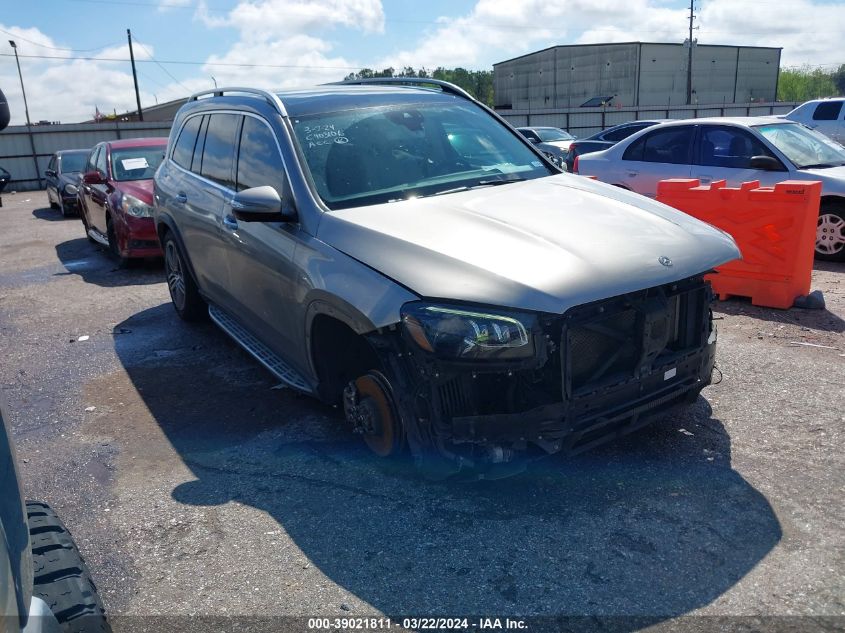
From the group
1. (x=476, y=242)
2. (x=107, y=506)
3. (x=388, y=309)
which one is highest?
(x=476, y=242)

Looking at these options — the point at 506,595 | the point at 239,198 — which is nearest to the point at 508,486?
the point at 506,595

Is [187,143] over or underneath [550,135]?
over

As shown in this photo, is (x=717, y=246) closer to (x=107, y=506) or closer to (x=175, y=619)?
(x=175, y=619)

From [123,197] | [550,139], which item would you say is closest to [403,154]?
[123,197]

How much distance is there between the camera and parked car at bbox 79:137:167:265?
9.41 metres

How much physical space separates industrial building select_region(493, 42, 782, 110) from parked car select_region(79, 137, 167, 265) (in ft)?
187

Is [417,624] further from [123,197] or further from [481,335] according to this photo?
[123,197]

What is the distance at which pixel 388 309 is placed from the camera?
3.19 metres

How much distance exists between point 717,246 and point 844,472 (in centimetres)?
128

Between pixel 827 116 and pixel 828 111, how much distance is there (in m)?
0.14

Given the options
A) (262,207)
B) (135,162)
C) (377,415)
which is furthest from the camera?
(135,162)

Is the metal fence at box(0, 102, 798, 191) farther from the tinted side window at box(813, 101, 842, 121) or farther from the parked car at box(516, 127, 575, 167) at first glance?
the tinted side window at box(813, 101, 842, 121)

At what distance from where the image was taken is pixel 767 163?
26.9ft

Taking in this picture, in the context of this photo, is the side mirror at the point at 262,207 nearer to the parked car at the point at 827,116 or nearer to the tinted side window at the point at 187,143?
the tinted side window at the point at 187,143
